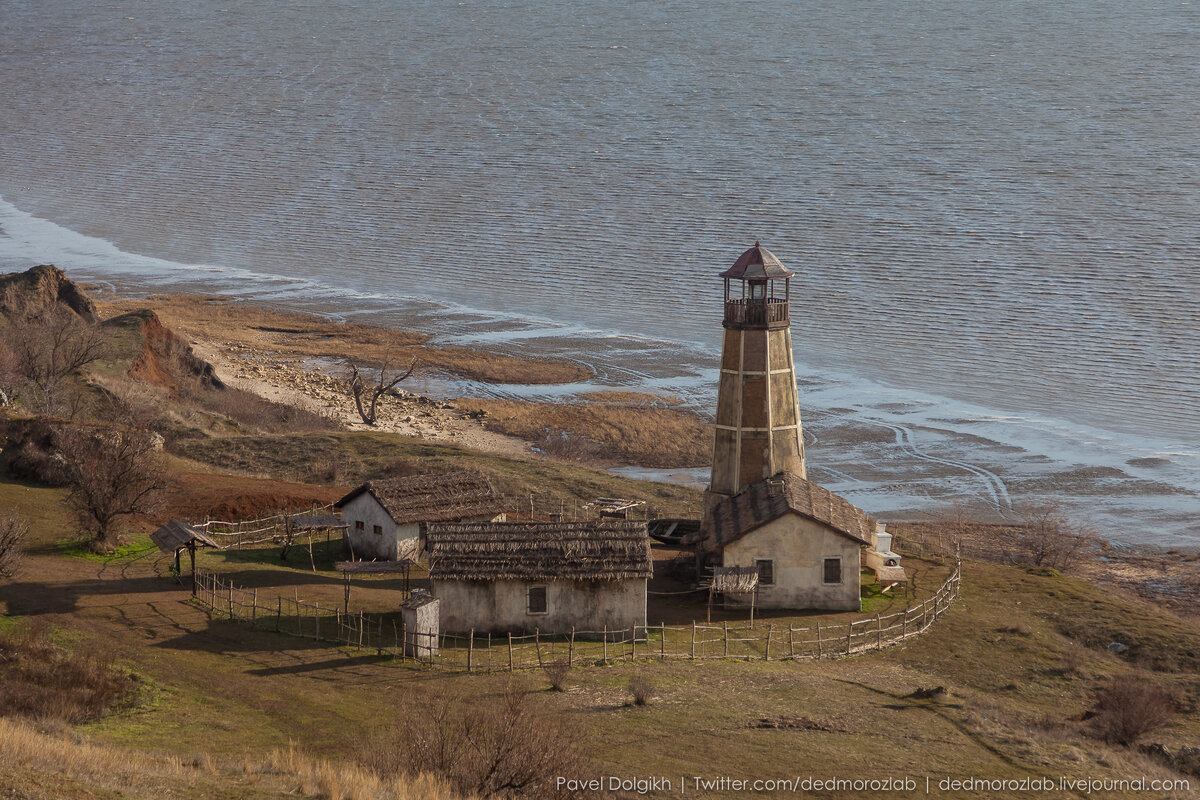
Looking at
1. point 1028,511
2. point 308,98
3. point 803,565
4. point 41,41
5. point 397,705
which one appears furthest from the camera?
point 41,41

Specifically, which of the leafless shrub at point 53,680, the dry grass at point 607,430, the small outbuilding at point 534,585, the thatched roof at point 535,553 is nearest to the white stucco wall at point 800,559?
the thatched roof at point 535,553

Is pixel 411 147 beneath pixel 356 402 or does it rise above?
above

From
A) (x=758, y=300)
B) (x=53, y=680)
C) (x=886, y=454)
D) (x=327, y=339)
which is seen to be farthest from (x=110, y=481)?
(x=327, y=339)

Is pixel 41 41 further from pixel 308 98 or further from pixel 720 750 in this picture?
pixel 720 750

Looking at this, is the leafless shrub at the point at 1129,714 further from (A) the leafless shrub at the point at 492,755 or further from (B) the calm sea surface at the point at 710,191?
(B) the calm sea surface at the point at 710,191

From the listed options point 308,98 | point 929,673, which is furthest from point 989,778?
point 308,98

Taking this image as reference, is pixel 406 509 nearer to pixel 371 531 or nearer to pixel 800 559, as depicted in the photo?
pixel 371 531
